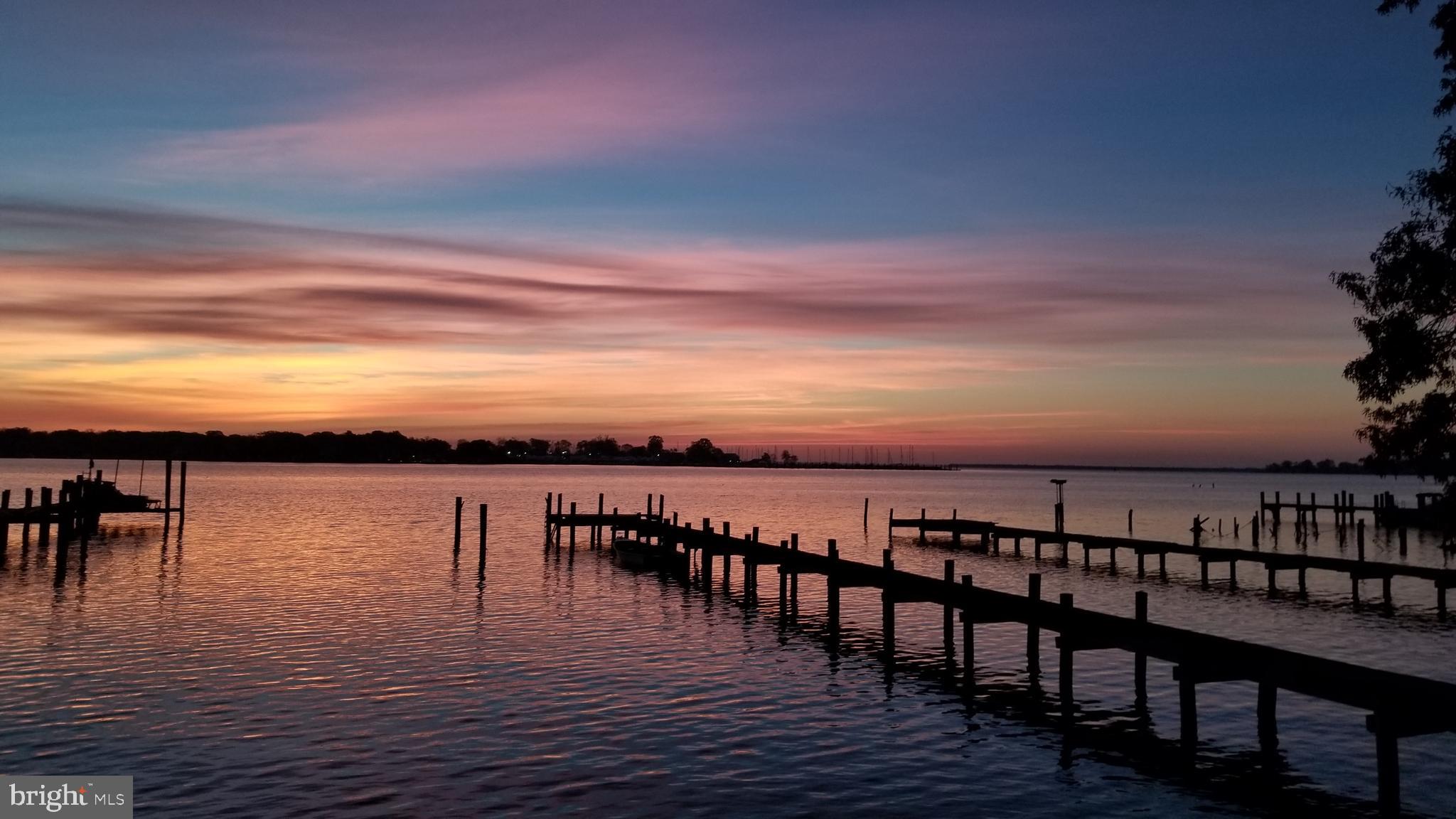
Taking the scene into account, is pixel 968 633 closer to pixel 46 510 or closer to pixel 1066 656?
pixel 1066 656

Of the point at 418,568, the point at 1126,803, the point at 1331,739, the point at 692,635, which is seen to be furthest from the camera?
the point at 418,568

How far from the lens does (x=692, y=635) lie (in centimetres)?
2778

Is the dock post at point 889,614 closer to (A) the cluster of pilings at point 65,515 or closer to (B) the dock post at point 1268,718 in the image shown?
(B) the dock post at point 1268,718

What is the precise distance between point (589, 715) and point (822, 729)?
13.6 feet

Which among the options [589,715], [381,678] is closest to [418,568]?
[381,678]

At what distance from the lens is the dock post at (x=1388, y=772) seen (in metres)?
13.2

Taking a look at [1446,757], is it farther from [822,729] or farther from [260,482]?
[260,482]

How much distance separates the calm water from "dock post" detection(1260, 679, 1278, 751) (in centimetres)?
33

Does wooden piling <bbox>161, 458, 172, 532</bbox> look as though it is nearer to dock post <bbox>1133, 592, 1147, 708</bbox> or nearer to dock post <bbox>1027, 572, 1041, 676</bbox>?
dock post <bbox>1027, 572, 1041, 676</bbox>

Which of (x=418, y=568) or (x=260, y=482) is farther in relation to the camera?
(x=260, y=482)

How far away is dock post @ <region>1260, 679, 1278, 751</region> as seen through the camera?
16359 mm

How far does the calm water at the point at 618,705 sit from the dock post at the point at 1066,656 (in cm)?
47

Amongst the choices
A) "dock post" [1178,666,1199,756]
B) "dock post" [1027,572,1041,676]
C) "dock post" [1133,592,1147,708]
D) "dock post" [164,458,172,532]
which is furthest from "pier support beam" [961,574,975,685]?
"dock post" [164,458,172,532]

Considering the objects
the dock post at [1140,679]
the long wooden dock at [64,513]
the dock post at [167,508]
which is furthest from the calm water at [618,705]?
the dock post at [167,508]
